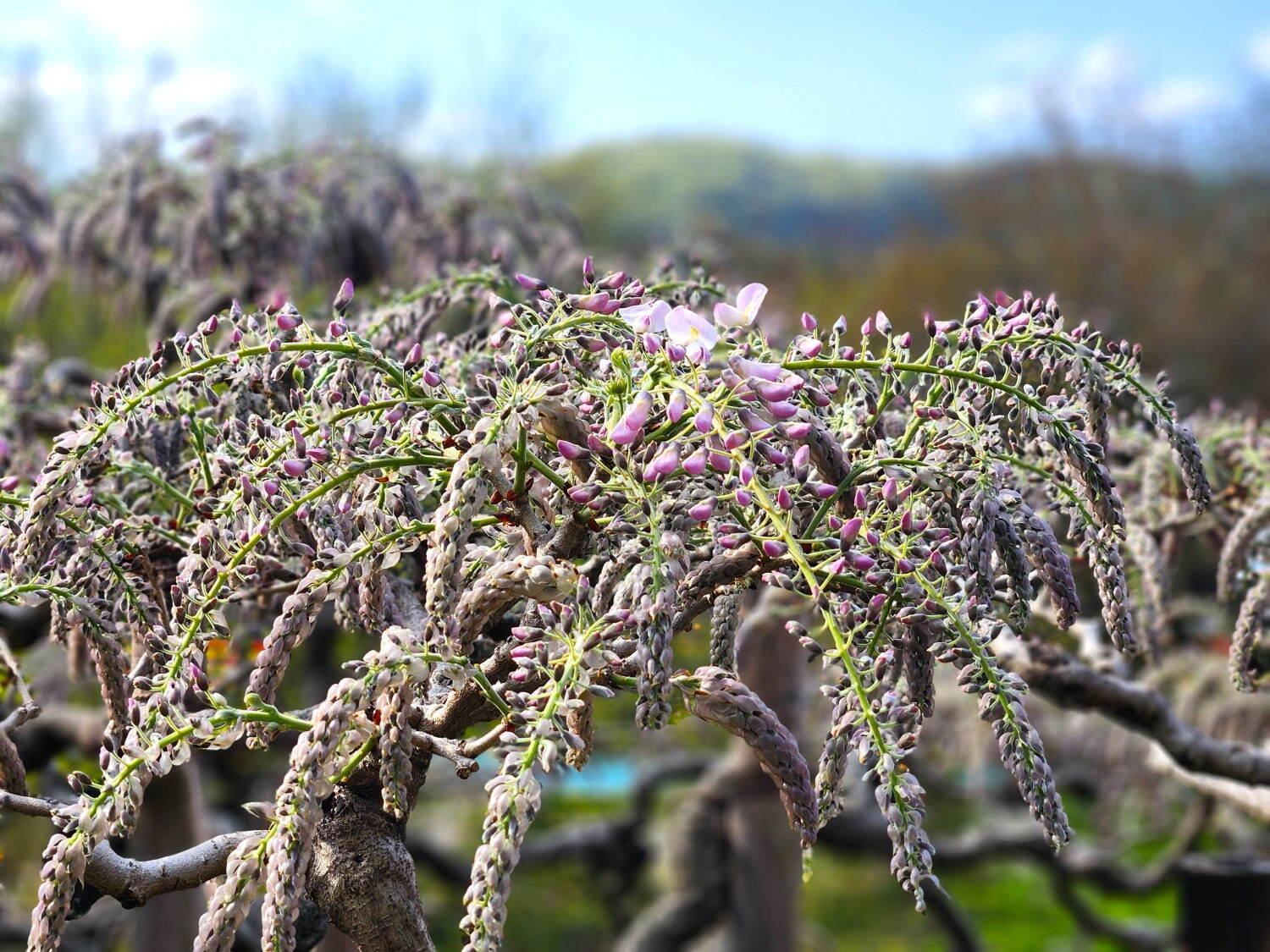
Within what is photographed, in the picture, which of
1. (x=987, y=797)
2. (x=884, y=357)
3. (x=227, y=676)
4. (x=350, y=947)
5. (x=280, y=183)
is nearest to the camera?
(x=884, y=357)

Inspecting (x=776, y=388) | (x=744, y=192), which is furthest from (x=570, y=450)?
(x=744, y=192)

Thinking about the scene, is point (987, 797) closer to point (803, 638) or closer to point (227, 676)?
point (227, 676)

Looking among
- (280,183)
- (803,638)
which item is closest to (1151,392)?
(803,638)

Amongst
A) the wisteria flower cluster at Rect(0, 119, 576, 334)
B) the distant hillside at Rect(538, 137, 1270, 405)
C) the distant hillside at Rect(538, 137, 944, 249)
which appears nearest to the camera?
the wisteria flower cluster at Rect(0, 119, 576, 334)

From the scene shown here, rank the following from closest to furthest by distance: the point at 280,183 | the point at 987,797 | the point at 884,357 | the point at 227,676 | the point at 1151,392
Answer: the point at 884,357
the point at 1151,392
the point at 227,676
the point at 280,183
the point at 987,797

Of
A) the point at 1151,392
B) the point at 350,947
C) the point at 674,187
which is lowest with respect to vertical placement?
the point at 350,947

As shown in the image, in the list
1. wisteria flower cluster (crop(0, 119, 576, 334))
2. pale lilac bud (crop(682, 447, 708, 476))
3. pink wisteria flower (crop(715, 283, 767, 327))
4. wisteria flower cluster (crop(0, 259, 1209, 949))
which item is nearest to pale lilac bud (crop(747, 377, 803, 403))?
wisteria flower cluster (crop(0, 259, 1209, 949))

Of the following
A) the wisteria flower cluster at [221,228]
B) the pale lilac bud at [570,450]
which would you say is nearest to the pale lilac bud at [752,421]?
the pale lilac bud at [570,450]

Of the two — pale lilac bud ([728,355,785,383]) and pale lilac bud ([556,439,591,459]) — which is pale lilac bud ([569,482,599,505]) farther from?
pale lilac bud ([728,355,785,383])
